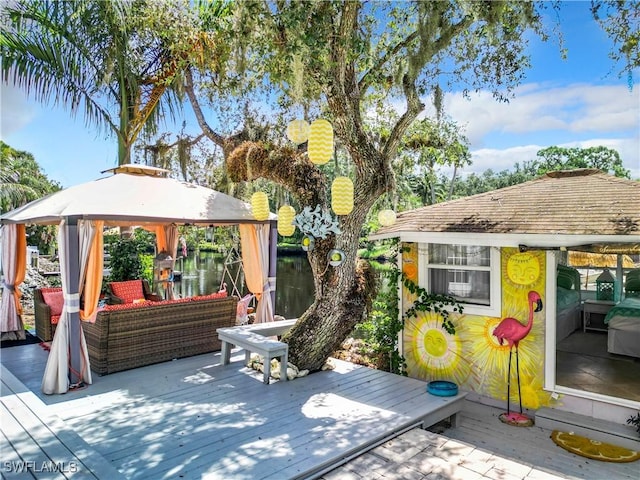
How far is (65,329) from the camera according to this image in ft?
17.1

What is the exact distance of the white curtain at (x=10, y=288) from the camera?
7402mm

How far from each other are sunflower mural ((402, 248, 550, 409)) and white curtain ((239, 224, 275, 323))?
8.36 feet

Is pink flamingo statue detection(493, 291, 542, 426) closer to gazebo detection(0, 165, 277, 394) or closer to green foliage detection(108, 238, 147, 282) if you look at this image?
gazebo detection(0, 165, 277, 394)

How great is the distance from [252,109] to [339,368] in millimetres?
5916

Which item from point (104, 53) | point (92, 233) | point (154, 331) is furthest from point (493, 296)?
point (104, 53)

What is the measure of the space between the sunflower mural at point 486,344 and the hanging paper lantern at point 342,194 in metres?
1.59

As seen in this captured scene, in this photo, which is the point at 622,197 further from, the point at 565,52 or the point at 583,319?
the point at 583,319

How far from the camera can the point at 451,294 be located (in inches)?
238

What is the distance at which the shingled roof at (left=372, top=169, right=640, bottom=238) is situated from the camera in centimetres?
483

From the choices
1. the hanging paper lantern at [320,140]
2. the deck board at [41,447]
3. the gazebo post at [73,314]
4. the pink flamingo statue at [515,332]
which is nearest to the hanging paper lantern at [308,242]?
the hanging paper lantern at [320,140]

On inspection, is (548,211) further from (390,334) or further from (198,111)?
(198,111)

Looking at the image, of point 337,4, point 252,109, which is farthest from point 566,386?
point 252,109

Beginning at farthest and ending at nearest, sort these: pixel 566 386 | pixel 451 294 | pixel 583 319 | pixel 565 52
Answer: pixel 583 319 < pixel 451 294 < pixel 565 52 < pixel 566 386

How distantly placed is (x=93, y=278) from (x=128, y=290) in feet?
11.9
